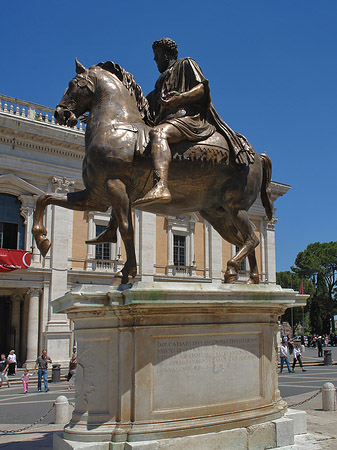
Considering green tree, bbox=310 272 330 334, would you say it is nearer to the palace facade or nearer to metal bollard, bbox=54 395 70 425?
the palace facade

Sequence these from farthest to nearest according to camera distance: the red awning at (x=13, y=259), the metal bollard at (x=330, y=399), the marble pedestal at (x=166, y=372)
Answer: the red awning at (x=13, y=259) < the metal bollard at (x=330, y=399) < the marble pedestal at (x=166, y=372)

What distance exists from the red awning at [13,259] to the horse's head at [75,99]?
18068 mm

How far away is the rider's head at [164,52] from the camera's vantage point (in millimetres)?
6270

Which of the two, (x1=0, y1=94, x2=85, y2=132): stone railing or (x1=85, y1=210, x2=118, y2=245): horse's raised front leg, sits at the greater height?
(x1=0, y1=94, x2=85, y2=132): stone railing

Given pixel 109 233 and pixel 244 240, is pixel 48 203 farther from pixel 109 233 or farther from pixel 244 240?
pixel 244 240

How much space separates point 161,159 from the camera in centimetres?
523

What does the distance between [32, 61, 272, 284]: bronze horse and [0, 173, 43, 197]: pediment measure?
62.3ft

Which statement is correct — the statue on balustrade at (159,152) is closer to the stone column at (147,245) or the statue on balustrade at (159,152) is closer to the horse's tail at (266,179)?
the horse's tail at (266,179)

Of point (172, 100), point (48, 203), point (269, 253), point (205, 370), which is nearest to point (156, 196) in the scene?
point (172, 100)

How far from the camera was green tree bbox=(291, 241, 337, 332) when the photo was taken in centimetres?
7074

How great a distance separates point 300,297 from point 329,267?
7206cm

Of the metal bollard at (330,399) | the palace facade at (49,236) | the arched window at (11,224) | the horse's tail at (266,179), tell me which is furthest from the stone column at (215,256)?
the horse's tail at (266,179)

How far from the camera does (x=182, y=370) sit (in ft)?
15.9

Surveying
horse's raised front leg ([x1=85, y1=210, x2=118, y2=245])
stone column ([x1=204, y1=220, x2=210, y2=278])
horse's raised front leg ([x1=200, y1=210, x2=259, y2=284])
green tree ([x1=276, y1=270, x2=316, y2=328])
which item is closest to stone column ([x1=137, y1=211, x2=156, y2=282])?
stone column ([x1=204, y1=220, x2=210, y2=278])
